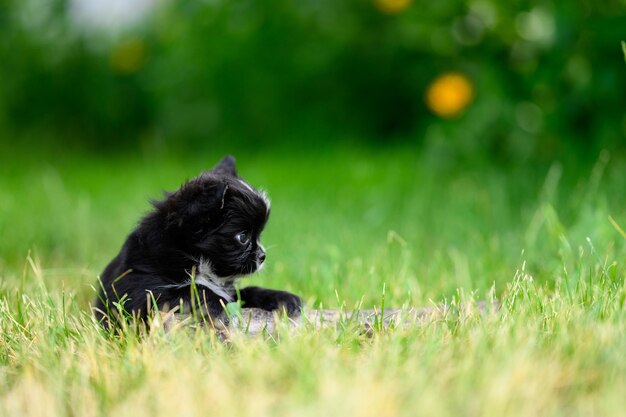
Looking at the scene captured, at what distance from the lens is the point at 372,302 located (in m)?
3.63

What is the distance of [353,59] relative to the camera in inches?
332

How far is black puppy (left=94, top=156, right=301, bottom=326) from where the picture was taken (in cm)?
299

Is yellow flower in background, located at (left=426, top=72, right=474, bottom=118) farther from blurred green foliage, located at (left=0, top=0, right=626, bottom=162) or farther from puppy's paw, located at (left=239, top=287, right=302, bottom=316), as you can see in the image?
puppy's paw, located at (left=239, top=287, right=302, bottom=316)

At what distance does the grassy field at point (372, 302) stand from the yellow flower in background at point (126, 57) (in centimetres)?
257

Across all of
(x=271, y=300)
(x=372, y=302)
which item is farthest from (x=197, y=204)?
(x=372, y=302)

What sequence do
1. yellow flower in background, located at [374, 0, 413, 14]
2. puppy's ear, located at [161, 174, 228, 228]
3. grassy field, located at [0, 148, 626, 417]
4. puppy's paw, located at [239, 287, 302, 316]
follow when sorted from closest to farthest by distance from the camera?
grassy field, located at [0, 148, 626, 417], puppy's ear, located at [161, 174, 228, 228], puppy's paw, located at [239, 287, 302, 316], yellow flower in background, located at [374, 0, 413, 14]

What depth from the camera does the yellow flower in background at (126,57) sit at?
30.0 ft

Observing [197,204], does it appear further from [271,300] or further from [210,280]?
[271,300]

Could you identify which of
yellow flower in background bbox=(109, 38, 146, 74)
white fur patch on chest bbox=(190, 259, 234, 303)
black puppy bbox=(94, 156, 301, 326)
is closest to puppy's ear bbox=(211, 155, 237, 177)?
black puppy bbox=(94, 156, 301, 326)

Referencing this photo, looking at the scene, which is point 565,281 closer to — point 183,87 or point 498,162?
point 498,162

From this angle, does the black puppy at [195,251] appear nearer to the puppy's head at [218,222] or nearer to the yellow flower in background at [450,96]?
the puppy's head at [218,222]

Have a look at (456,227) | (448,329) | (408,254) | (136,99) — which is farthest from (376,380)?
(136,99)

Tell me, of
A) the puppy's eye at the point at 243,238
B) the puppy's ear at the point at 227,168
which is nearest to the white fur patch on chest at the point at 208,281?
the puppy's eye at the point at 243,238

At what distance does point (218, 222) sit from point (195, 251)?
5.4 inches
